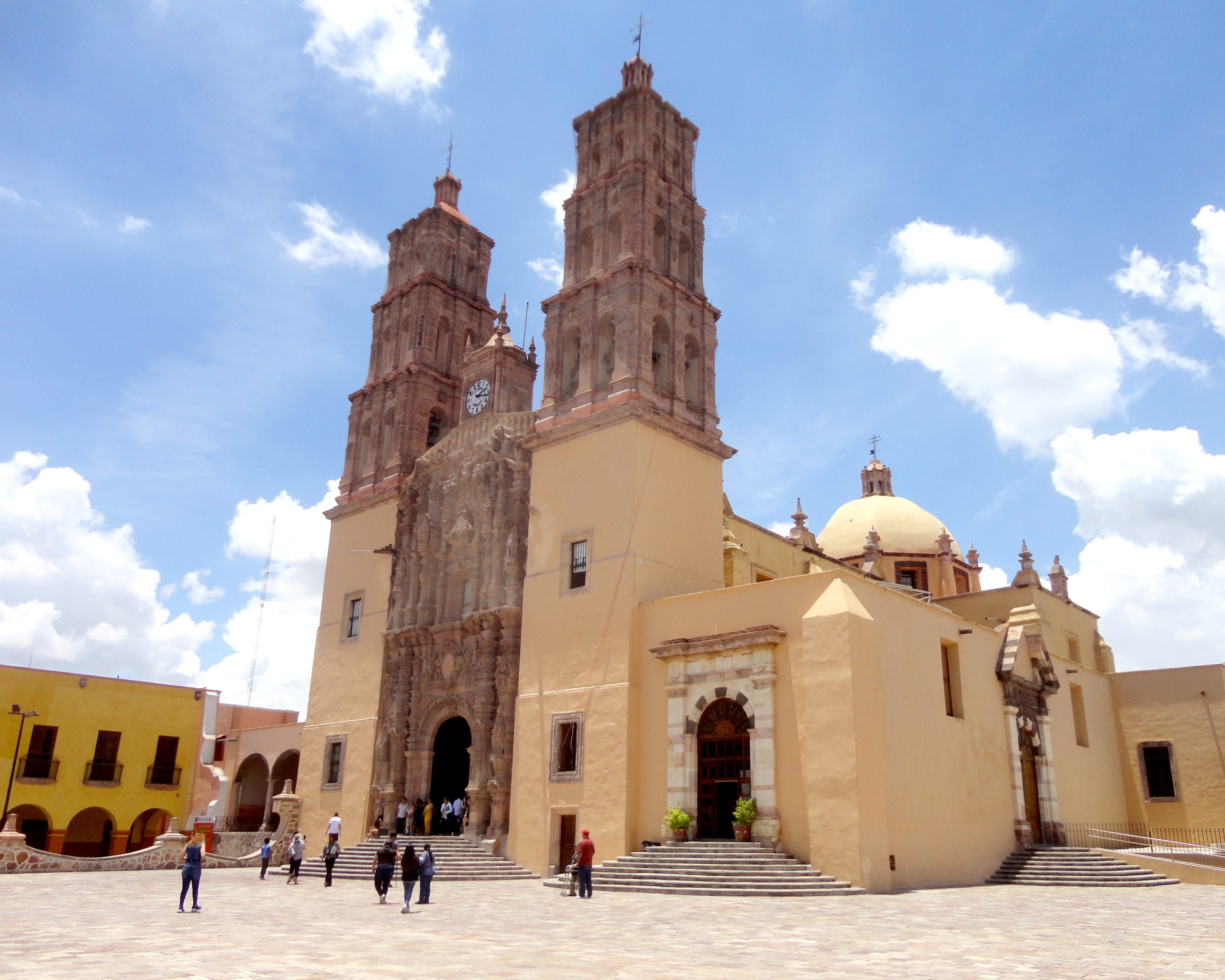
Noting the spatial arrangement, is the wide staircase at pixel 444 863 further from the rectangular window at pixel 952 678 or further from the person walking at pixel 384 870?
the rectangular window at pixel 952 678

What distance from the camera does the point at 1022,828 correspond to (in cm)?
2262

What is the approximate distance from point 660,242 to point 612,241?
1386mm

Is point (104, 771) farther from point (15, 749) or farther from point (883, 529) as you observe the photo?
point (883, 529)

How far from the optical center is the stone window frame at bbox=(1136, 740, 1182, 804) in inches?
1142

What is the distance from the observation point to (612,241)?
91.8 ft

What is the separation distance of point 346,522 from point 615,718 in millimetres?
14750

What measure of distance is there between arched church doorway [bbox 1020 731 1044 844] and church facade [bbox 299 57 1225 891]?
9 centimetres

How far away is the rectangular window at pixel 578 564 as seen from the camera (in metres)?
24.2

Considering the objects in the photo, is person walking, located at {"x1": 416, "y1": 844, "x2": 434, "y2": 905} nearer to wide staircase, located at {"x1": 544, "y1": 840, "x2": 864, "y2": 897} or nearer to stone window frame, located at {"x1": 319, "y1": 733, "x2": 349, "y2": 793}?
wide staircase, located at {"x1": 544, "y1": 840, "x2": 864, "y2": 897}

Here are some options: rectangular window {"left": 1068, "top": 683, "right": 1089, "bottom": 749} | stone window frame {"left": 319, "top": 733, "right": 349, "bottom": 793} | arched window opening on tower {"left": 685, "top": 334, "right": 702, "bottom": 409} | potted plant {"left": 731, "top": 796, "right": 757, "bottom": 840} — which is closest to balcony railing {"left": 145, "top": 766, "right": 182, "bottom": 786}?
stone window frame {"left": 319, "top": 733, "right": 349, "bottom": 793}

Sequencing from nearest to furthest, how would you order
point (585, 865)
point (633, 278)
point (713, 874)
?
point (585, 865) < point (713, 874) < point (633, 278)

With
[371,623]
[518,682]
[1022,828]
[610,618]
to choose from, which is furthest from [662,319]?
[1022,828]

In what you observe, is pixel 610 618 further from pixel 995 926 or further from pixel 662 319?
pixel 995 926

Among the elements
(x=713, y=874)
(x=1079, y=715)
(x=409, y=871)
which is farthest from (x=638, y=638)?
(x=1079, y=715)
